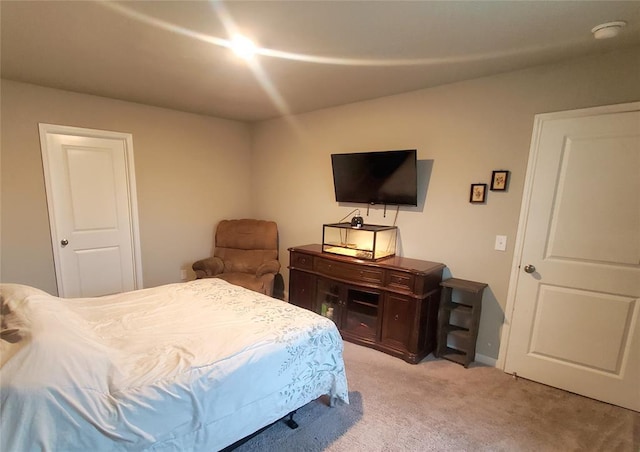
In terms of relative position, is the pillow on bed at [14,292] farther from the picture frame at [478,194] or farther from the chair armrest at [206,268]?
the picture frame at [478,194]

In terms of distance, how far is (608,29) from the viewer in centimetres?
174

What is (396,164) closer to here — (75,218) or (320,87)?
(320,87)

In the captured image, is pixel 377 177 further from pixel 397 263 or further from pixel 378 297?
pixel 378 297

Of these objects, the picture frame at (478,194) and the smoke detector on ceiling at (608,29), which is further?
the picture frame at (478,194)

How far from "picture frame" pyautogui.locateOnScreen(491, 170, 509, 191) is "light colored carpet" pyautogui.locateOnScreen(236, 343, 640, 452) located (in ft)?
5.08

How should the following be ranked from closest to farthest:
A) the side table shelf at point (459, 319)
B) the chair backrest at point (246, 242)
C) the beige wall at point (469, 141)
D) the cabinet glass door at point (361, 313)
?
the beige wall at point (469, 141) < the side table shelf at point (459, 319) < the cabinet glass door at point (361, 313) < the chair backrest at point (246, 242)

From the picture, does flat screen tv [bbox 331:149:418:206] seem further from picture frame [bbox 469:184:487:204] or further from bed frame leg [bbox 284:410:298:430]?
bed frame leg [bbox 284:410:298:430]

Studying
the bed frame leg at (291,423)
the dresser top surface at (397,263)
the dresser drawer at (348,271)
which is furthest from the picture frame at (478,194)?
the bed frame leg at (291,423)

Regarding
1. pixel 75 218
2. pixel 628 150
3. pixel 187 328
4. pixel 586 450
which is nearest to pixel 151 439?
pixel 187 328

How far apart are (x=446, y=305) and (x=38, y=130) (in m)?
4.17

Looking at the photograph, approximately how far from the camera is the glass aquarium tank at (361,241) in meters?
3.11

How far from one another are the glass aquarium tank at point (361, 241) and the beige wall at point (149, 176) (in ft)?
5.79

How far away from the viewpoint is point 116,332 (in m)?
1.77

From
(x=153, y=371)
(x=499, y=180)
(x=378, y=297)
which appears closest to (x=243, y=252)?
(x=378, y=297)
